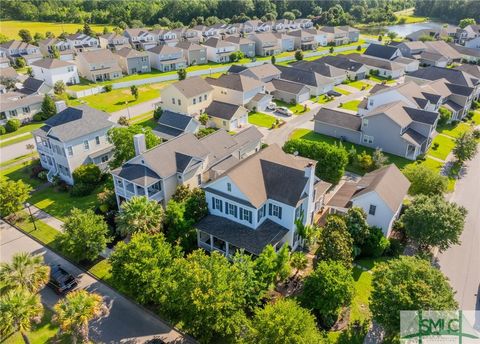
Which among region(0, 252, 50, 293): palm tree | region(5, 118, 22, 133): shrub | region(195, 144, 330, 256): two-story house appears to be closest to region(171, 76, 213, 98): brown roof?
region(5, 118, 22, 133): shrub

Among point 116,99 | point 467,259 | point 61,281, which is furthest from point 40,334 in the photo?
point 116,99

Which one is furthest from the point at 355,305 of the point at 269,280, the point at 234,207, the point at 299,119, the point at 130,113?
the point at 130,113

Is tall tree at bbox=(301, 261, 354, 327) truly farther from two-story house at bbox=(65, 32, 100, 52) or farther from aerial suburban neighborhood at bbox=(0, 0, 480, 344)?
two-story house at bbox=(65, 32, 100, 52)

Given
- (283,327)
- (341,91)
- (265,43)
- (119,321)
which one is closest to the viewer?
(283,327)

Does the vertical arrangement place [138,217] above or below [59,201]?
above

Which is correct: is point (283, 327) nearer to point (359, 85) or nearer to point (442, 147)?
point (442, 147)

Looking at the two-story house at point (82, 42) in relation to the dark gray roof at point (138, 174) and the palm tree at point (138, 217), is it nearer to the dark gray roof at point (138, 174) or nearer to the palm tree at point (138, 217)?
the dark gray roof at point (138, 174)
